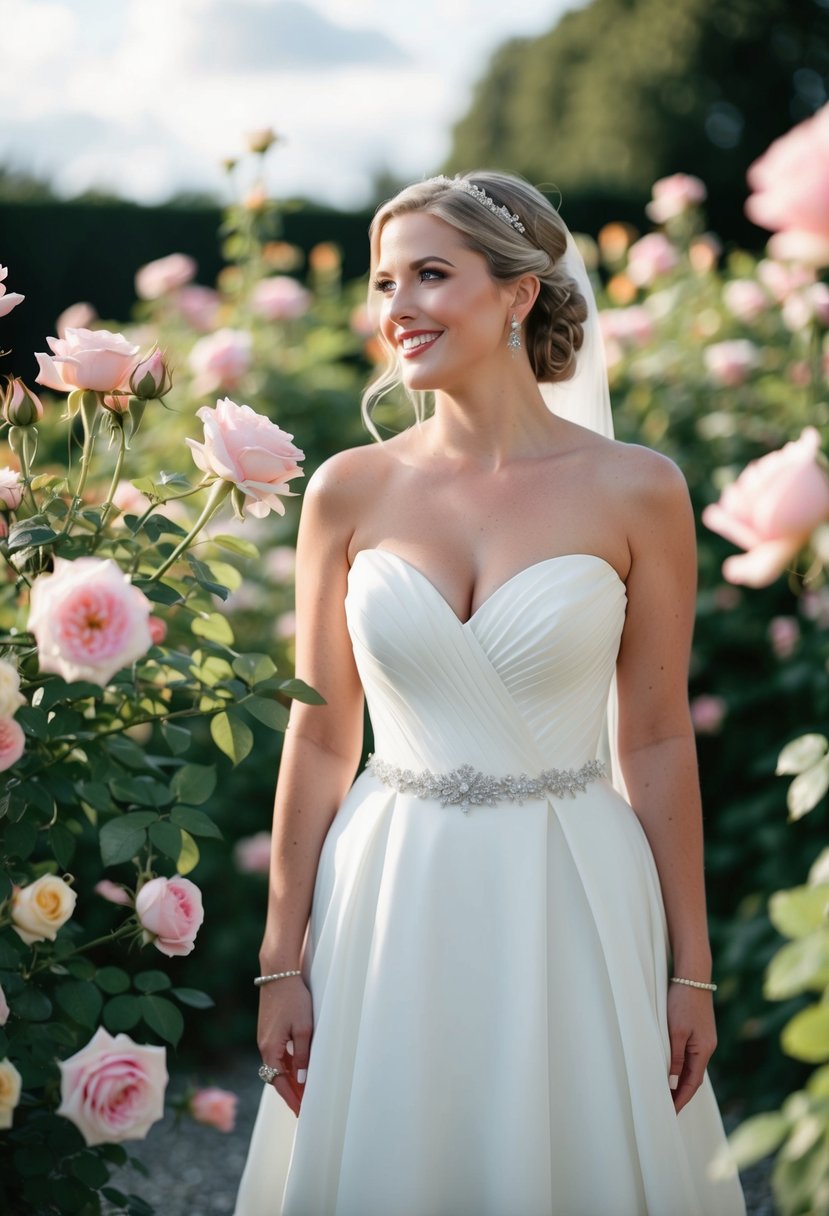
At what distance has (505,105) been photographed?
129 feet

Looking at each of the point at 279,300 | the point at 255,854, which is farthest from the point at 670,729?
the point at 279,300

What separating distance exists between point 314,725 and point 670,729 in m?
0.62

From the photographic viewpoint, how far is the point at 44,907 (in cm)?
196

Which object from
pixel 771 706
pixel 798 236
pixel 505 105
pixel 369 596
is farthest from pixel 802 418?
pixel 505 105

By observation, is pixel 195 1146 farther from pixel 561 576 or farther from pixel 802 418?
pixel 802 418

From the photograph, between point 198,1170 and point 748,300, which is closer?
point 198,1170

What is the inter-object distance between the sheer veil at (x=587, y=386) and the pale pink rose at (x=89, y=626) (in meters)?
1.29

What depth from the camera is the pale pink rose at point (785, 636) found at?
4.11 meters

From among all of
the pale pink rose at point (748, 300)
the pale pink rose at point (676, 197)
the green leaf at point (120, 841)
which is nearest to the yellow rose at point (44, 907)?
the green leaf at point (120, 841)

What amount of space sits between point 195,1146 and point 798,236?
3526 mm

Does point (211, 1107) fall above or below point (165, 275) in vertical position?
below

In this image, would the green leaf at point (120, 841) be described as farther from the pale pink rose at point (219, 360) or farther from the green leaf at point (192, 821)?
the pale pink rose at point (219, 360)

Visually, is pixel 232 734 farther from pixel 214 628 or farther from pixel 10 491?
pixel 10 491

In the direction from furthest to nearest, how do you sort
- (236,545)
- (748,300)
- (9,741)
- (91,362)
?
(748,300), (236,545), (91,362), (9,741)
